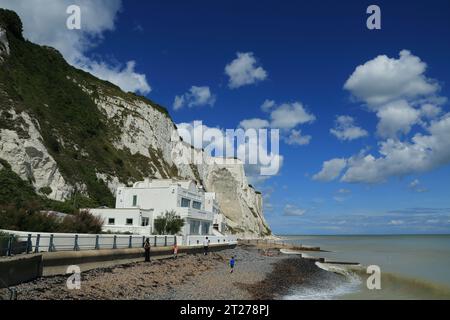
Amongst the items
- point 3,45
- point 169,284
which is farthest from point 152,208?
point 3,45

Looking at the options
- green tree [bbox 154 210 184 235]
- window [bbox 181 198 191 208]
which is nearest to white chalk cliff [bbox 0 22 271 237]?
green tree [bbox 154 210 184 235]

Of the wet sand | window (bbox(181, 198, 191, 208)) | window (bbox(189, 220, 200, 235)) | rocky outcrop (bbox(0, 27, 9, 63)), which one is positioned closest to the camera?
the wet sand

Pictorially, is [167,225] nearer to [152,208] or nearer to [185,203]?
[152,208]

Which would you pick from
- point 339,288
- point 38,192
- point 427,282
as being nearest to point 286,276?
point 339,288

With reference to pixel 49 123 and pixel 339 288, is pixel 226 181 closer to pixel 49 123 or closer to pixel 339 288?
pixel 49 123

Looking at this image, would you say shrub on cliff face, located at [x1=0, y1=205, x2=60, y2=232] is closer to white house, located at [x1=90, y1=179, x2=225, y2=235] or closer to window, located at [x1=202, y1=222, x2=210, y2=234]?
white house, located at [x1=90, y1=179, x2=225, y2=235]

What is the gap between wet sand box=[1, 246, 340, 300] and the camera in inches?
551

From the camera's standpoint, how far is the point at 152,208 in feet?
141

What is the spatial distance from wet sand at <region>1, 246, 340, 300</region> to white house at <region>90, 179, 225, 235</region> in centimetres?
1174

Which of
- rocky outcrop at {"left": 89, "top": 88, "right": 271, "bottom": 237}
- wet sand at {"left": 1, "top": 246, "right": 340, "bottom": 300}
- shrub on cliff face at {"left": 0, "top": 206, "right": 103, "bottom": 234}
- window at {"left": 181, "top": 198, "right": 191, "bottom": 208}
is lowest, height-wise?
wet sand at {"left": 1, "top": 246, "right": 340, "bottom": 300}

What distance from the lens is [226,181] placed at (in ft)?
339

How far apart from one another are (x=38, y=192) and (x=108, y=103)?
34.6 metres

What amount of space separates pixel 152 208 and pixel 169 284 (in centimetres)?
2445

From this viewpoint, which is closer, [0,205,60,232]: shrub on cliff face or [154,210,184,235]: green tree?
[0,205,60,232]: shrub on cliff face
